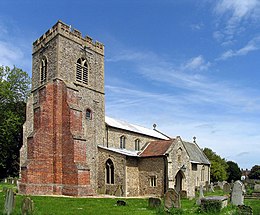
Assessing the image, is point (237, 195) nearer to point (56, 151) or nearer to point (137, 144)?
point (56, 151)

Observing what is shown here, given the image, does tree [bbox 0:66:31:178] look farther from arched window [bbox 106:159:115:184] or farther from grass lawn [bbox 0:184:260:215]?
grass lawn [bbox 0:184:260:215]

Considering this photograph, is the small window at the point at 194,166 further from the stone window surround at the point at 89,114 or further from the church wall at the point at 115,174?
the stone window surround at the point at 89,114

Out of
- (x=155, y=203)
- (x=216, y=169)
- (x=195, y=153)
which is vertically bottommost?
(x=216, y=169)

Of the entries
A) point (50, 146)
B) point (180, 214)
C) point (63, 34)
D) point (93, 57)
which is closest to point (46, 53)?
point (63, 34)

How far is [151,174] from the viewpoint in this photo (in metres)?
29.8

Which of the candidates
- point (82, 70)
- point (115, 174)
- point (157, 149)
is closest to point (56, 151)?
point (115, 174)

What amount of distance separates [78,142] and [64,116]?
2810 mm

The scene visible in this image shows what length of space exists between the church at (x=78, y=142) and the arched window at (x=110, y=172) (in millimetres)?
99

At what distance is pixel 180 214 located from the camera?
14094 millimetres

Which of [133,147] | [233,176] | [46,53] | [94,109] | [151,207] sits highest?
[46,53]

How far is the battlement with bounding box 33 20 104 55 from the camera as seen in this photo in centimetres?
2900

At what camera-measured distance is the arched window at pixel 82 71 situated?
30.2 meters

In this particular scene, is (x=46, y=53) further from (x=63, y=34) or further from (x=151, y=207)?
(x=151, y=207)

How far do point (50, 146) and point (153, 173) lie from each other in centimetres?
1056
